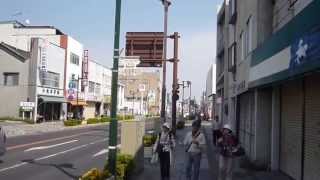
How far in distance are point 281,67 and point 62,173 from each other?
7874 mm

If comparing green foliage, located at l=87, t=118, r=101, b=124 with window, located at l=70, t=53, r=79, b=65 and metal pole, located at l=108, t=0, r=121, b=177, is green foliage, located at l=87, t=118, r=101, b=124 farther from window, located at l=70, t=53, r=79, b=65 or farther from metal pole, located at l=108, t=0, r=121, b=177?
metal pole, located at l=108, t=0, r=121, b=177

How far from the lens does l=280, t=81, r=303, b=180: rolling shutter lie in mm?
14766

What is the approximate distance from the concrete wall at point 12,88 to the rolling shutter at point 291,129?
170 feet

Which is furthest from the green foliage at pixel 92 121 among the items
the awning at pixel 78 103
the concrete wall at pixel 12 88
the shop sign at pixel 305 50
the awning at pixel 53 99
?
the shop sign at pixel 305 50

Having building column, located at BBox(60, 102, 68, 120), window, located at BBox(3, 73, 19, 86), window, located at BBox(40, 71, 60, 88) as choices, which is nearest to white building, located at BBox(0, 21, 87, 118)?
building column, located at BBox(60, 102, 68, 120)

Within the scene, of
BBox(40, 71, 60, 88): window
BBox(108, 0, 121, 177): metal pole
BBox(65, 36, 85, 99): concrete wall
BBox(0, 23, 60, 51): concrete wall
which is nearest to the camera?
BBox(108, 0, 121, 177): metal pole

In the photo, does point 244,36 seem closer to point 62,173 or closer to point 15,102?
point 62,173

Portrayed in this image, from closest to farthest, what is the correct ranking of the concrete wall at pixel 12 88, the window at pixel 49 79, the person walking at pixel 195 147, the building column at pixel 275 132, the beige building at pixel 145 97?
the person walking at pixel 195 147
the building column at pixel 275 132
the concrete wall at pixel 12 88
the window at pixel 49 79
the beige building at pixel 145 97

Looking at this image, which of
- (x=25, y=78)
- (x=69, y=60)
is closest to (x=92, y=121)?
(x=69, y=60)

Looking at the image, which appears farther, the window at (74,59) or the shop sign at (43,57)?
the window at (74,59)

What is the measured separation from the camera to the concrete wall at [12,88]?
216ft

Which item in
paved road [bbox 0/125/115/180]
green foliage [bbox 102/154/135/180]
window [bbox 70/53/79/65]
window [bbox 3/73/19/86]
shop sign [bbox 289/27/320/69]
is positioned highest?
window [bbox 70/53/79/65]

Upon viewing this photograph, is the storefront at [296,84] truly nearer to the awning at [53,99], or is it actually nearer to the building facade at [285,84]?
the building facade at [285,84]

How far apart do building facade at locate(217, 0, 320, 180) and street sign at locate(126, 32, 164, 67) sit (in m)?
8.63
